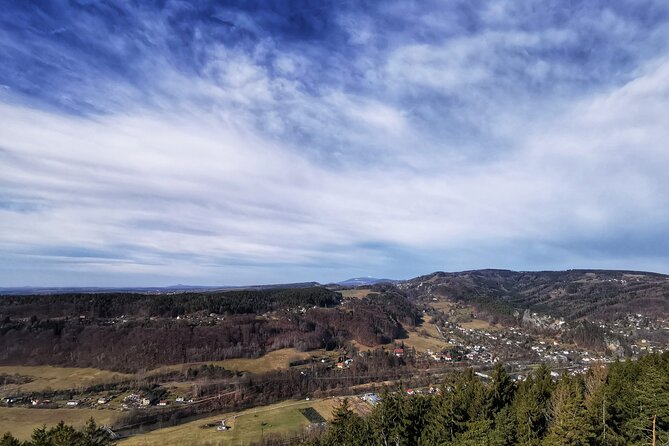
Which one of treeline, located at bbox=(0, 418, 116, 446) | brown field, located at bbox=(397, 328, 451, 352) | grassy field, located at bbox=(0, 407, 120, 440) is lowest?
grassy field, located at bbox=(0, 407, 120, 440)

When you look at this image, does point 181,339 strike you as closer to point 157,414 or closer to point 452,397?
point 157,414

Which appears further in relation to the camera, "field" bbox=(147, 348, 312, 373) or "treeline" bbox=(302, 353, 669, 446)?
"field" bbox=(147, 348, 312, 373)

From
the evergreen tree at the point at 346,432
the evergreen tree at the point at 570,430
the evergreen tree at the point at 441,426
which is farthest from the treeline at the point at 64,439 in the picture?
the evergreen tree at the point at 570,430

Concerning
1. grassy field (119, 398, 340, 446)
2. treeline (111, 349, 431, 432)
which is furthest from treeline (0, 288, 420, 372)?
grassy field (119, 398, 340, 446)

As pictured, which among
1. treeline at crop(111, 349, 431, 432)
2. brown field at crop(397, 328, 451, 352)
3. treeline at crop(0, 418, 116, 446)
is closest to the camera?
treeline at crop(0, 418, 116, 446)

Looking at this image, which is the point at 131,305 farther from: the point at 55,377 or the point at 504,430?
the point at 504,430

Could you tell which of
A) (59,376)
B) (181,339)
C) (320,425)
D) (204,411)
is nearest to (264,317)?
(181,339)

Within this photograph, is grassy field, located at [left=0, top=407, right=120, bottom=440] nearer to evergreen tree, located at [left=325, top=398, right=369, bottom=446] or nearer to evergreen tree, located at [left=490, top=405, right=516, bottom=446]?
evergreen tree, located at [left=325, top=398, right=369, bottom=446]

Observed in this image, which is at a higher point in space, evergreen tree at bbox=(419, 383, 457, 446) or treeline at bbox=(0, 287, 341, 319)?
evergreen tree at bbox=(419, 383, 457, 446)
